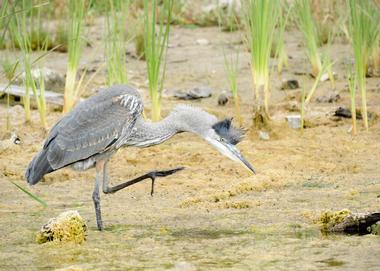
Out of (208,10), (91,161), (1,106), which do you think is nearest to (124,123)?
(91,161)

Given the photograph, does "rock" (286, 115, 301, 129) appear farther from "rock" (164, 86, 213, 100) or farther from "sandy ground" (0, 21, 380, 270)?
"rock" (164, 86, 213, 100)

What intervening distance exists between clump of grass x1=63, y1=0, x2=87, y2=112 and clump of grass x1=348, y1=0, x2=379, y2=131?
2250mm

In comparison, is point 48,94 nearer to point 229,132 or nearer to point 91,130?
point 91,130

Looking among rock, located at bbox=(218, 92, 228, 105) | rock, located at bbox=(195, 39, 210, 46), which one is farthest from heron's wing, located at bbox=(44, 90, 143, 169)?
rock, located at bbox=(195, 39, 210, 46)

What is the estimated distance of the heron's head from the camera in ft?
22.5

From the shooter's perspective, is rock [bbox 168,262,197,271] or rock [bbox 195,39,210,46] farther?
rock [bbox 195,39,210,46]

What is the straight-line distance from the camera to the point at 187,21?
1436cm

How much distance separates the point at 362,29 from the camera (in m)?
9.09

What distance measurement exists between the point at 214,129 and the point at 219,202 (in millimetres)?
546

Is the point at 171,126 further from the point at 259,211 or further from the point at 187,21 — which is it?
the point at 187,21

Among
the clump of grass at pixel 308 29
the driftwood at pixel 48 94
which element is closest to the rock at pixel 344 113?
the clump of grass at pixel 308 29

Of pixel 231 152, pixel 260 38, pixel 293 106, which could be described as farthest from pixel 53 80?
pixel 231 152

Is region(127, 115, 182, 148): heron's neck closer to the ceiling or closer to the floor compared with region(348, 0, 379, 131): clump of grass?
closer to the floor

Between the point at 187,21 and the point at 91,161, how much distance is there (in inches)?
302
